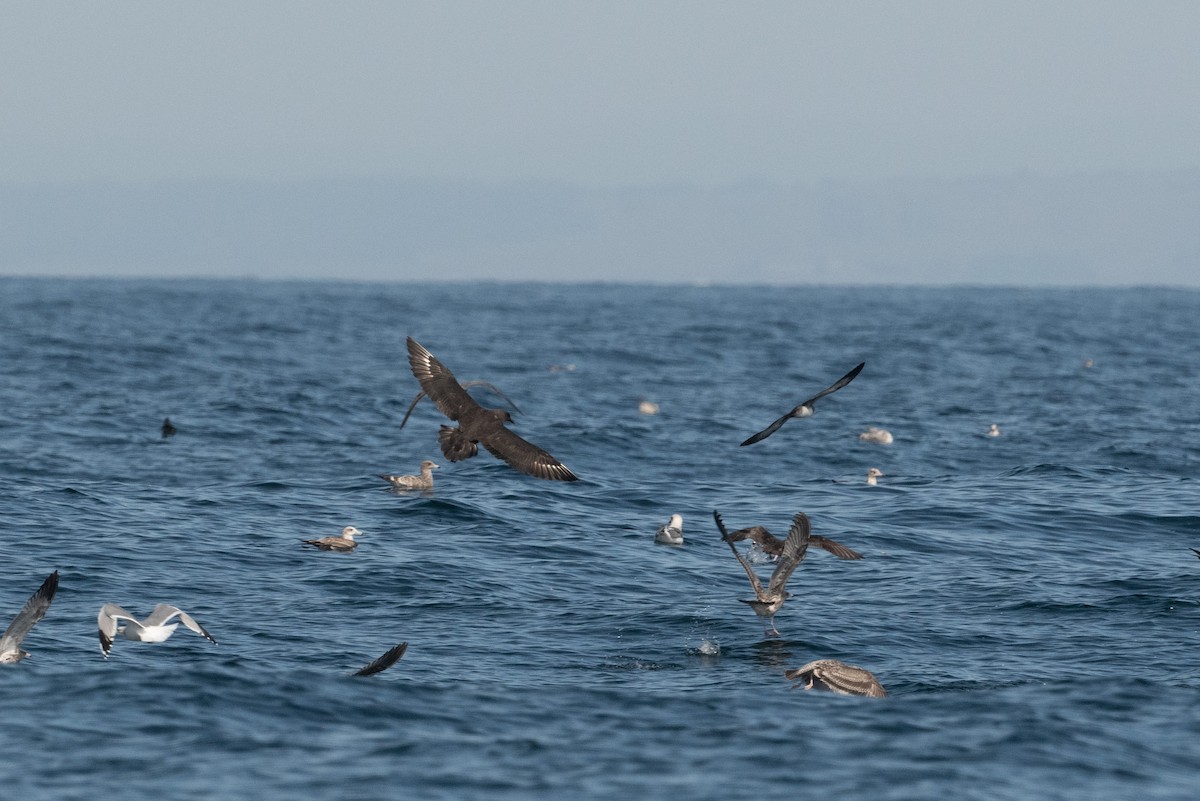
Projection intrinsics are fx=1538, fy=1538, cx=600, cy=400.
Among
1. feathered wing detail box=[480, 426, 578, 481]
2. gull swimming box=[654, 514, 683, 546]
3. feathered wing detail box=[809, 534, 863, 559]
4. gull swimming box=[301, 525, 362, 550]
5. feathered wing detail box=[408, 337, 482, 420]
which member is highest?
feathered wing detail box=[408, 337, 482, 420]

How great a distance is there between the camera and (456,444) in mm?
18031

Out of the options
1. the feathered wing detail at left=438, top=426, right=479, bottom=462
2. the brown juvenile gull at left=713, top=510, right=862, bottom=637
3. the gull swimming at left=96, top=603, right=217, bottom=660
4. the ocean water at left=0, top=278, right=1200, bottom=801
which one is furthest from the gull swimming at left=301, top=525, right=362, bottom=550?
the gull swimming at left=96, top=603, right=217, bottom=660

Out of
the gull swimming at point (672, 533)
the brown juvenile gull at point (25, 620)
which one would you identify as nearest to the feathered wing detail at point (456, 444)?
the brown juvenile gull at point (25, 620)

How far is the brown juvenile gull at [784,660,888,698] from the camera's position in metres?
15.0

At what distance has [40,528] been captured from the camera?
22.8 metres

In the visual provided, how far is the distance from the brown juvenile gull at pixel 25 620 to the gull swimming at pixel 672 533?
33.1 feet

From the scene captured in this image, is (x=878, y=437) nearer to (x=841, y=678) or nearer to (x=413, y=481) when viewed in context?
(x=413, y=481)

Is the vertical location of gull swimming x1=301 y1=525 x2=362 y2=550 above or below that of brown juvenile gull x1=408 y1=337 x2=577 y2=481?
below

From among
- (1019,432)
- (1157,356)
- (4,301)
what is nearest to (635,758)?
(1019,432)

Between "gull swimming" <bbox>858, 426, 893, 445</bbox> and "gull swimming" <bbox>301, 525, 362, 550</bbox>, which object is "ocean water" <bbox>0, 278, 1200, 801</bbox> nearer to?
"gull swimming" <bbox>301, 525, 362, 550</bbox>

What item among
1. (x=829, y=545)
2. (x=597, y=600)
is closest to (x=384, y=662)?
(x=597, y=600)

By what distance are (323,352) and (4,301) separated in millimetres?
59029

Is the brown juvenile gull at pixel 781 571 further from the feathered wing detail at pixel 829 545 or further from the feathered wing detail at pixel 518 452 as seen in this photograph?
the feathered wing detail at pixel 518 452

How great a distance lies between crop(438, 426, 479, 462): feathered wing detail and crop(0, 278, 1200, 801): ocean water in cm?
210
